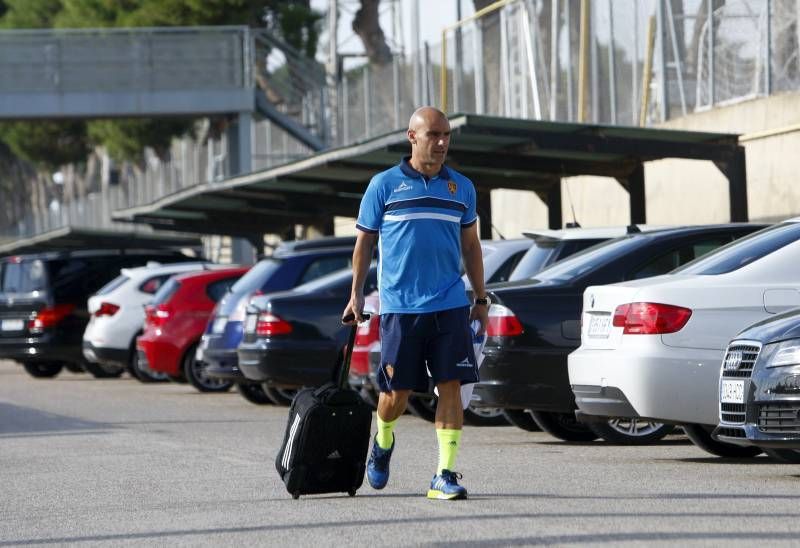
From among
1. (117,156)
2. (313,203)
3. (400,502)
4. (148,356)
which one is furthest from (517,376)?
(117,156)

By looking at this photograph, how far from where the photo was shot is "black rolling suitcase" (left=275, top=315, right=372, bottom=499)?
9.26 metres

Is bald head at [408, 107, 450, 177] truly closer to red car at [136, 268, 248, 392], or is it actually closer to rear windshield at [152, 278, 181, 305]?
red car at [136, 268, 248, 392]

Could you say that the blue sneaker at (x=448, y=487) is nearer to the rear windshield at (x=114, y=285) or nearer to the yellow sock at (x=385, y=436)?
the yellow sock at (x=385, y=436)

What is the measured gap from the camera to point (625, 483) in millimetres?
9984

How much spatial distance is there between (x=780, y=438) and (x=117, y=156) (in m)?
52.6

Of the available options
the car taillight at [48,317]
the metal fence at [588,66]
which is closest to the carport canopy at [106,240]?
the metal fence at [588,66]

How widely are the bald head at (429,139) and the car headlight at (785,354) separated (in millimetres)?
1931

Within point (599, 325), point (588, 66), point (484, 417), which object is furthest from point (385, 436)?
point (588, 66)

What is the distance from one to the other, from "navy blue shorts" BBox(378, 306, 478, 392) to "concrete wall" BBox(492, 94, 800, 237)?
10909 millimetres

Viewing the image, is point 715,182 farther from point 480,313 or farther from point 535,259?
point 480,313

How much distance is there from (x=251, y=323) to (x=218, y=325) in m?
1.85

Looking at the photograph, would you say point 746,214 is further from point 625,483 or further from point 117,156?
point 117,156

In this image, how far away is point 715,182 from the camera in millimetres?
22484

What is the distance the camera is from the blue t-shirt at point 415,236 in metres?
9.20
